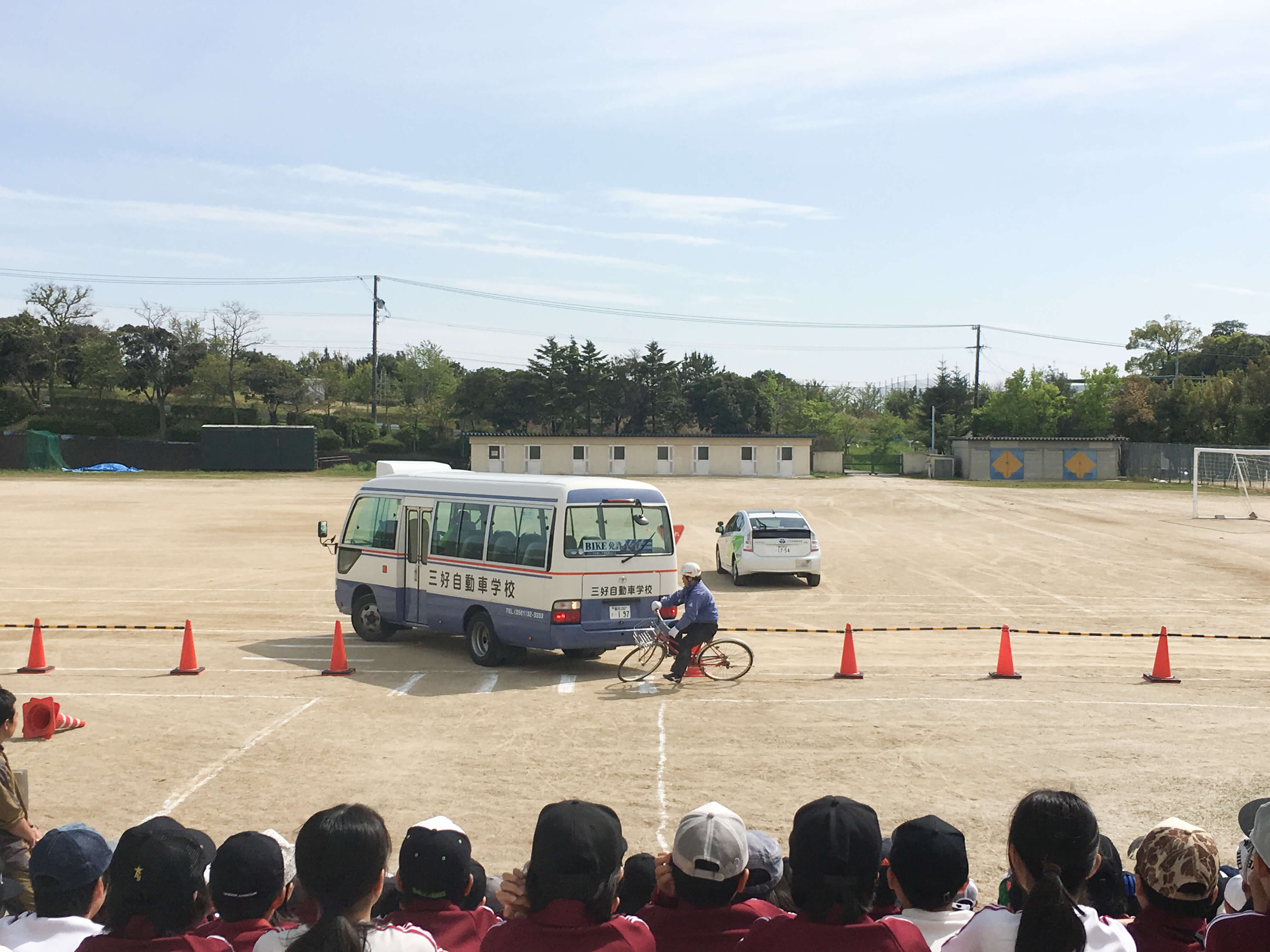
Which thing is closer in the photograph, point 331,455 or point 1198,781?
point 1198,781

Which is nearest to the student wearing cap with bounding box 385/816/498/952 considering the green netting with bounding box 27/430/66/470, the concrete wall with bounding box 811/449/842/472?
the green netting with bounding box 27/430/66/470

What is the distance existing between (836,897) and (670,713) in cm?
840

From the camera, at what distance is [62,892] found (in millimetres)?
4070

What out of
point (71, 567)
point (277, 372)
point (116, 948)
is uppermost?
point (277, 372)

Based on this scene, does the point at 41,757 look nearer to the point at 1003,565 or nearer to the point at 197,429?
the point at 1003,565

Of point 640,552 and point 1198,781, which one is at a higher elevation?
point 640,552

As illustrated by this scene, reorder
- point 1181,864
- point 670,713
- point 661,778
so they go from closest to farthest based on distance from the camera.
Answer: point 1181,864 < point 661,778 < point 670,713

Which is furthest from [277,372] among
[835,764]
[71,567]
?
[835,764]

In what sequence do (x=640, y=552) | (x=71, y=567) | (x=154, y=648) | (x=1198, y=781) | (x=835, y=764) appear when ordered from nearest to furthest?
(x=1198, y=781)
(x=835, y=764)
(x=640, y=552)
(x=154, y=648)
(x=71, y=567)

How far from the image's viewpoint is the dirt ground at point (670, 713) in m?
8.62

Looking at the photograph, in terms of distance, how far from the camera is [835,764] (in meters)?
9.61

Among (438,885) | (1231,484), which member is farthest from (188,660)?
(1231,484)

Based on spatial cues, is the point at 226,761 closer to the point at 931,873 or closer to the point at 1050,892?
the point at 931,873

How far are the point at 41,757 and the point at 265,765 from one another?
2.11 meters
